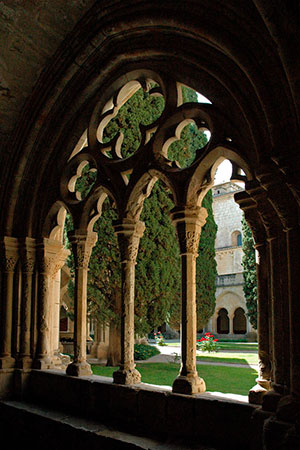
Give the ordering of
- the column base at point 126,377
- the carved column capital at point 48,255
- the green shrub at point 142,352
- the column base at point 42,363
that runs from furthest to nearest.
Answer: the green shrub at point 142,352 < the carved column capital at point 48,255 < the column base at point 42,363 < the column base at point 126,377

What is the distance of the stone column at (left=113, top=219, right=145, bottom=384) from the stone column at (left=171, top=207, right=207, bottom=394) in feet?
1.63

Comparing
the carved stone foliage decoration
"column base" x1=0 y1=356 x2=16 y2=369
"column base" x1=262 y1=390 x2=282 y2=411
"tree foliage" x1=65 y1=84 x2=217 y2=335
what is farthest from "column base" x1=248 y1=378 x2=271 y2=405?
"tree foliage" x1=65 y1=84 x2=217 y2=335

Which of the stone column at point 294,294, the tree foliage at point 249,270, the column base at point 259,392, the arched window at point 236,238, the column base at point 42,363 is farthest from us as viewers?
the arched window at point 236,238

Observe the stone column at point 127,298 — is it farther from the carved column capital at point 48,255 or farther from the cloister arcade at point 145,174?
the carved column capital at point 48,255

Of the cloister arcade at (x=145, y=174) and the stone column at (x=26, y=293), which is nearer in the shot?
the cloister arcade at (x=145, y=174)

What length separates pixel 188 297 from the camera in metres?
3.05

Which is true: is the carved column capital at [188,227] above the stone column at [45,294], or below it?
above

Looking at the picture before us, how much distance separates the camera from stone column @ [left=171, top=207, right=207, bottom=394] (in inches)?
116

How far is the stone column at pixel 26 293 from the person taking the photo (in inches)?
167

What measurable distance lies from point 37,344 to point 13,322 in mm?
348

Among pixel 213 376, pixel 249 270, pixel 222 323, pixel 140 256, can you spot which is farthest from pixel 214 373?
pixel 222 323

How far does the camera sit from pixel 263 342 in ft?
8.77

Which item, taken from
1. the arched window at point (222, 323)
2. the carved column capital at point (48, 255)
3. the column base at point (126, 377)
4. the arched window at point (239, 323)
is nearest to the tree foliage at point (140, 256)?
the carved column capital at point (48, 255)

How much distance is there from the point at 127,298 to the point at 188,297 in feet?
2.01
